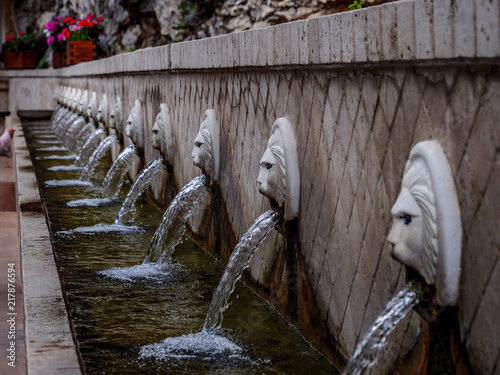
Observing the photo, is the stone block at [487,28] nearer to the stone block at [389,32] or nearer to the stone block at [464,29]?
the stone block at [464,29]

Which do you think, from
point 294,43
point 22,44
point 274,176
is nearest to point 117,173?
point 274,176

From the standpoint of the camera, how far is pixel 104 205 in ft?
20.7

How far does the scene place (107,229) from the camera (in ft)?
17.2

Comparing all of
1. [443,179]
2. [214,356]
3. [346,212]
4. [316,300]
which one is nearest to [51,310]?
[214,356]

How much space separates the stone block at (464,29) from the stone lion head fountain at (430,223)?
12.0 inches

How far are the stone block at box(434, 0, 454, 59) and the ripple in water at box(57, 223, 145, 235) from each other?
3.48m

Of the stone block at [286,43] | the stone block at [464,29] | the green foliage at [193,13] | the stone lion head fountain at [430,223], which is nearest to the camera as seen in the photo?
the stone block at [464,29]

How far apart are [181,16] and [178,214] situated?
Result: 959cm

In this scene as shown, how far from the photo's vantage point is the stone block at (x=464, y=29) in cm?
183

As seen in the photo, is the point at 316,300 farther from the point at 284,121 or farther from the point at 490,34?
the point at 490,34

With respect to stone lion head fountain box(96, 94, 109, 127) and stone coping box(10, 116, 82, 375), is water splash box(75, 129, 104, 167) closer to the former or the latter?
stone lion head fountain box(96, 94, 109, 127)

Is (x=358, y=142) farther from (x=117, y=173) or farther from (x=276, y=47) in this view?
(x=117, y=173)

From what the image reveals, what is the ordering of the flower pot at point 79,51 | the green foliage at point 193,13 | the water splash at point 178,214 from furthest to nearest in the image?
the flower pot at point 79,51 < the green foliage at point 193,13 < the water splash at point 178,214

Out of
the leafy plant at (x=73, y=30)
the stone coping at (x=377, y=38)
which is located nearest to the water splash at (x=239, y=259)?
the stone coping at (x=377, y=38)
